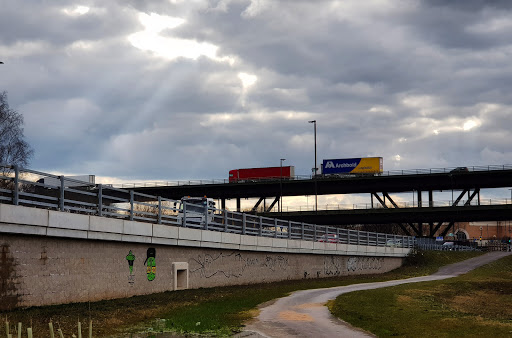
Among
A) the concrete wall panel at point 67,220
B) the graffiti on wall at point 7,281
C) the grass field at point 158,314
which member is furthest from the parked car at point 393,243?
the graffiti on wall at point 7,281

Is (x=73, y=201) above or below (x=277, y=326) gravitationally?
above

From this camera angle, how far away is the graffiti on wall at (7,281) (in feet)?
58.1

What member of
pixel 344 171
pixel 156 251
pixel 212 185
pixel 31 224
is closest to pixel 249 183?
pixel 212 185

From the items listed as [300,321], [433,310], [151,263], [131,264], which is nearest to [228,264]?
[151,263]

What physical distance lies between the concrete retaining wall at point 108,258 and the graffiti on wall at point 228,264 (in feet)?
0.15

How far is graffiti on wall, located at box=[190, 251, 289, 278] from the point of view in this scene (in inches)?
1153

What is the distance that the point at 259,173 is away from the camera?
342ft

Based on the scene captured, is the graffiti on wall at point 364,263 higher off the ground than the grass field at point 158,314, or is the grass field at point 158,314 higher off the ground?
the grass field at point 158,314

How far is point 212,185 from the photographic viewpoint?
102 metres

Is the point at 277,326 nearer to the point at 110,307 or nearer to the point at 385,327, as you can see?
the point at 385,327

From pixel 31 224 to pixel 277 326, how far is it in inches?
309

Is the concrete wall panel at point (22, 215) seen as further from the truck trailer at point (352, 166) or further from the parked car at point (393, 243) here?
the truck trailer at point (352, 166)

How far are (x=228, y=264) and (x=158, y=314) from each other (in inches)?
483

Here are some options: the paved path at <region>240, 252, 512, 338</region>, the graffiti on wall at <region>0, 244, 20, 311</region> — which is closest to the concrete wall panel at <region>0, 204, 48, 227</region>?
the graffiti on wall at <region>0, 244, 20, 311</region>
